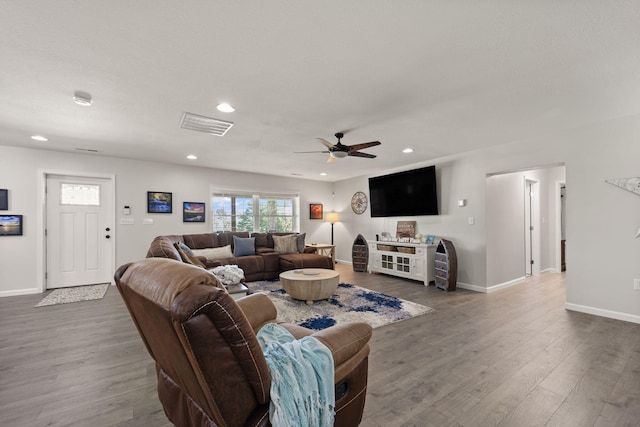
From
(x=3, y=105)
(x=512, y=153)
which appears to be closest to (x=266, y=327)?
(x=3, y=105)

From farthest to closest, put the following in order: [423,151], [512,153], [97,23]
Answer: [423,151]
[512,153]
[97,23]

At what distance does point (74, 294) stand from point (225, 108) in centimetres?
401

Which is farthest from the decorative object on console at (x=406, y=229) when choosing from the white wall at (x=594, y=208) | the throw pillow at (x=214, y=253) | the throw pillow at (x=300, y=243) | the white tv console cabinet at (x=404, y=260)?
the throw pillow at (x=214, y=253)

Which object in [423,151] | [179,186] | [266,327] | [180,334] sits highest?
[423,151]

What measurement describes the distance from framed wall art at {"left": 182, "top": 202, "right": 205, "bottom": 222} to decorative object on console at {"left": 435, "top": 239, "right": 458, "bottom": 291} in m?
4.80

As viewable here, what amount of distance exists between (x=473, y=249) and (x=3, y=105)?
628 cm

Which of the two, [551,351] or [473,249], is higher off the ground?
[473,249]

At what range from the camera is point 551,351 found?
8.13ft

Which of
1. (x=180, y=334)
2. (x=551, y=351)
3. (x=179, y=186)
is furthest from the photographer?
(x=179, y=186)

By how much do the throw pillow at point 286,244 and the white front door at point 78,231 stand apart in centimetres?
304

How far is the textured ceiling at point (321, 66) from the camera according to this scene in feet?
5.25

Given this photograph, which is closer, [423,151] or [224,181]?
[423,151]

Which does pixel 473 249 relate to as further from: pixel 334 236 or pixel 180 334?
pixel 180 334

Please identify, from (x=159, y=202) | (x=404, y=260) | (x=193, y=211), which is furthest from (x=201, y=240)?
(x=404, y=260)
